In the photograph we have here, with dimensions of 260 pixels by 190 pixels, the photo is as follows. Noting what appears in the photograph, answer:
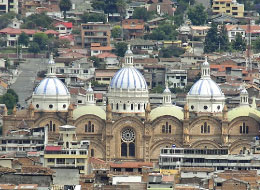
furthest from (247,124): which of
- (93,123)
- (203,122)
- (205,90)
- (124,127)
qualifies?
(93,123)

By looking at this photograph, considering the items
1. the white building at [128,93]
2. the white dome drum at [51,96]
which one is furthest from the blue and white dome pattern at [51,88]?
the white building at [128,93]

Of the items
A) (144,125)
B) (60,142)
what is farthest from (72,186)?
(144,125)

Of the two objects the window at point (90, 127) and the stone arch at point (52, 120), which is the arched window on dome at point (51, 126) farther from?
the window at point (90, 127)

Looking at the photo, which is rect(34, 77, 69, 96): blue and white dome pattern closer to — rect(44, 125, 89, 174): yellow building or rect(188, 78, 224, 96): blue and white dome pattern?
rect(188, 78, 224, 96): blue and white dome pattern

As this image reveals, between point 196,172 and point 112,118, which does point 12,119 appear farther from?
point 196,172

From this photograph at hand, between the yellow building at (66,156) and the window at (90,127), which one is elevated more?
the window at (90,127)

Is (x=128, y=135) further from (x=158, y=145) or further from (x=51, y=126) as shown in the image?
(x=51, y=126)
